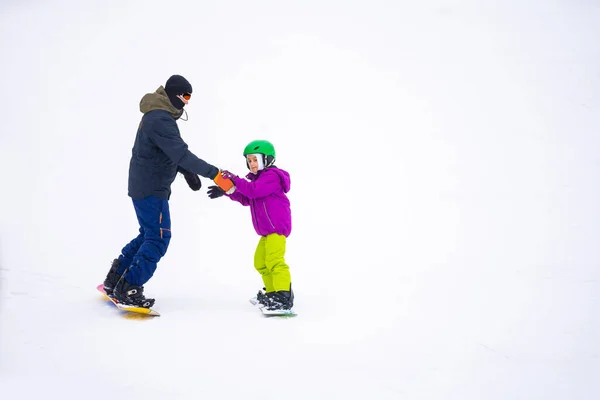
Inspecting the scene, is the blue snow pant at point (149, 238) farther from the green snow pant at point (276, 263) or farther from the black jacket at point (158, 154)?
the green snow pant at point (276, 263)

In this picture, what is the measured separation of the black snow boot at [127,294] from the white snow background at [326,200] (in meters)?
0.16

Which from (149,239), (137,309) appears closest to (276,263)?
(149,239)

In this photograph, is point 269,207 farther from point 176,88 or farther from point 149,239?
point 176,88

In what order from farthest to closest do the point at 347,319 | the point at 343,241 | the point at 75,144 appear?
the point at 75,144, the point at 343,241, the point at 347,319

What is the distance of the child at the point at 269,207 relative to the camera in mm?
5371

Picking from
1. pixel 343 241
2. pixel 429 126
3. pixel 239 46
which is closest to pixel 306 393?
pixel 343 241

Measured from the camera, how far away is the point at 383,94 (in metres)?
20.6

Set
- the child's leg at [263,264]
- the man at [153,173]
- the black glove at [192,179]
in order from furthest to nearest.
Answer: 1. the black glove at [192,179]
2. the child's leg at [263,264]
3. the man at [153,173]

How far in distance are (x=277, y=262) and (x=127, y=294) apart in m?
1.37

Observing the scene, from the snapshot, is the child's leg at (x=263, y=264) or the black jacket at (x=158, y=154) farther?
the child's leg at (x=263, y=264)

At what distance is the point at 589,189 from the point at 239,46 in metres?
15.2

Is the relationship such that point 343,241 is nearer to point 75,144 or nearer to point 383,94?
point 75,144

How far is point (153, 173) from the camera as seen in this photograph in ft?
17.0

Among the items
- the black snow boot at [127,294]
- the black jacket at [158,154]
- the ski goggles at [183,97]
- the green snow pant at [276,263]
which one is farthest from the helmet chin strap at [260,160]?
the black snow boot at [127,294]
